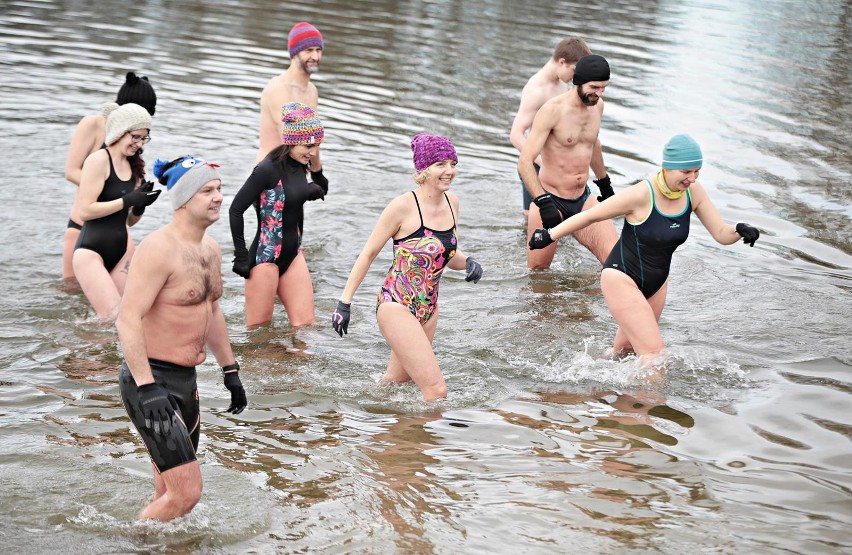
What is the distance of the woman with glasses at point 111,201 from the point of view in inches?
324

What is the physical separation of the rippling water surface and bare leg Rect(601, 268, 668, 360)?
1.15 ft

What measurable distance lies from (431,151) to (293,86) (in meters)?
3.44

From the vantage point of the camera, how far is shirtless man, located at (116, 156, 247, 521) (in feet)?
17.3

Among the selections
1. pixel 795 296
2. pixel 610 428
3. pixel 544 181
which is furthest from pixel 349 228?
pixel 610 428

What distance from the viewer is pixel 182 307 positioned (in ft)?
17.9

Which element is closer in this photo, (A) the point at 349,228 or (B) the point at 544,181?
(B) the point at 544,181

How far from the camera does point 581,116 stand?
10.0m

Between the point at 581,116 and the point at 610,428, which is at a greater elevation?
the point at 581,116

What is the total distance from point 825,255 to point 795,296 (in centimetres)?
163

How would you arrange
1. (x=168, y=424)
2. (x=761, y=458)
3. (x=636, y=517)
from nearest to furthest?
(x=168, y=424), (x=636, y=517), (x=761, y=458)

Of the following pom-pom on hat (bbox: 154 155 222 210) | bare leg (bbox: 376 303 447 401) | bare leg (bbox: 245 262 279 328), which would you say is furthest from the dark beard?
pom-pom on hat (bbox: 154 155 222 210)

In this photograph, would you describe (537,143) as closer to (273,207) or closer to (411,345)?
(273,207)

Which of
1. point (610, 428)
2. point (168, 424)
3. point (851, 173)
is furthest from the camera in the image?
point (851, 173)

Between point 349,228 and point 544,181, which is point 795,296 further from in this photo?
point 349,228
